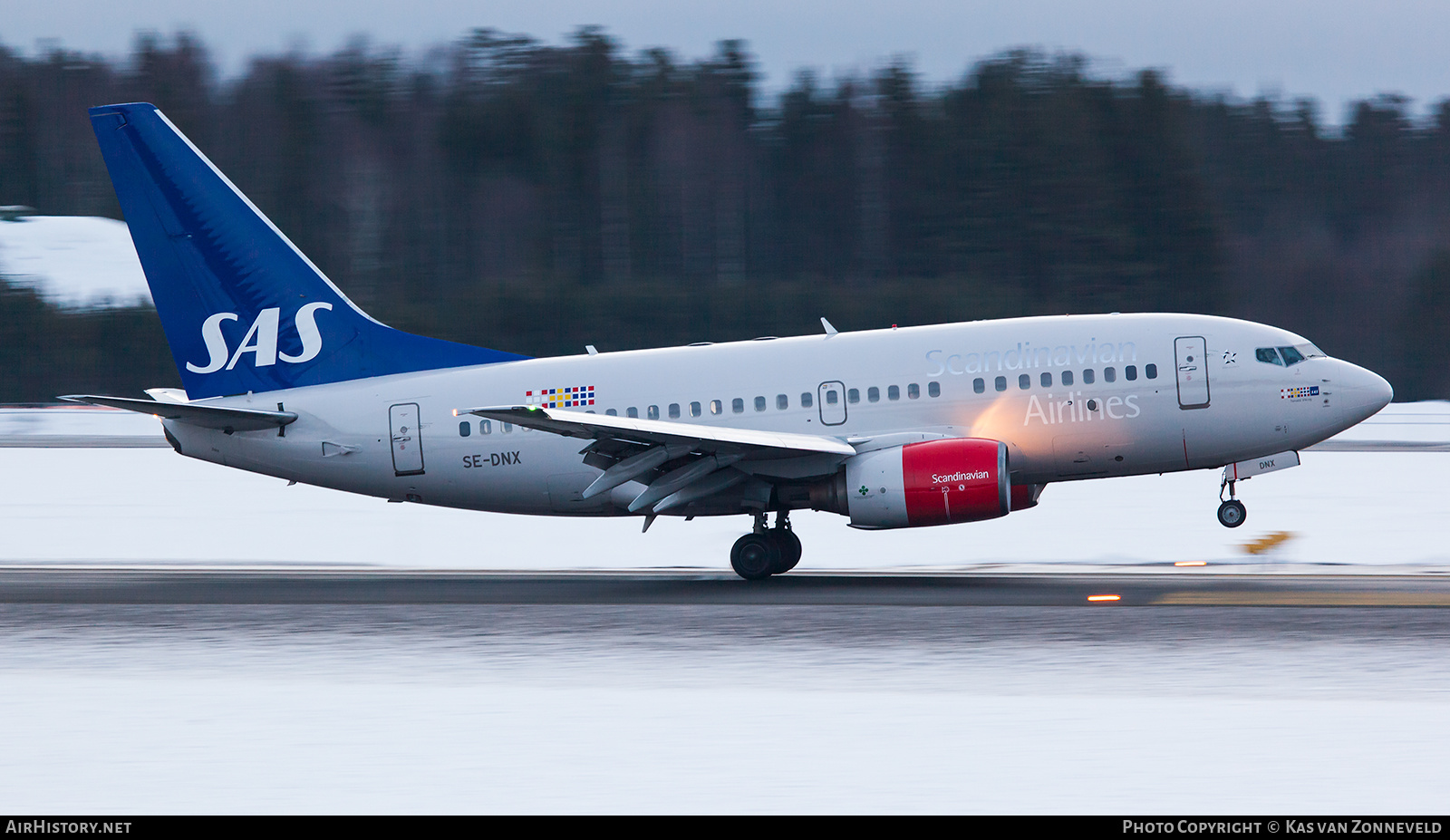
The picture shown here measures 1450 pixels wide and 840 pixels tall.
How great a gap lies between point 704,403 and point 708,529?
7198mm

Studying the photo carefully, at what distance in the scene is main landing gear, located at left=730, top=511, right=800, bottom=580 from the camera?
22.6 meters

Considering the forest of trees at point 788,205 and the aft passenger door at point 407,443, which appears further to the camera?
the forest of trees at point 788,205

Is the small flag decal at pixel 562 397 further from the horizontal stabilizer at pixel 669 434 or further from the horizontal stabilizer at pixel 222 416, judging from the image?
the horizontal stabilizer at pixel 222 416

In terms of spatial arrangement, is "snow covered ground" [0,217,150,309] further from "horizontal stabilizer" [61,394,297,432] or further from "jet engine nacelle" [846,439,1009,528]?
"jet engine nacelle" [846,439,1009,528]

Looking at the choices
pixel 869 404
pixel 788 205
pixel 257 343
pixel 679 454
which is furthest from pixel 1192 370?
pixel 788 205

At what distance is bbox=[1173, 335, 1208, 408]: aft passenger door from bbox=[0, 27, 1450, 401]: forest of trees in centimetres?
4069

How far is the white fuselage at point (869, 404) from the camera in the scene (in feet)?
72.7

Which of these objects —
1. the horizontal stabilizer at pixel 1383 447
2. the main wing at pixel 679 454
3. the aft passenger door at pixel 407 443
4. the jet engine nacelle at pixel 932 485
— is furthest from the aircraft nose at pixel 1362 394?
the horizontal stabilizer at pixel 1383 447

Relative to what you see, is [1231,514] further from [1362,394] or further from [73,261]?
[73,261]

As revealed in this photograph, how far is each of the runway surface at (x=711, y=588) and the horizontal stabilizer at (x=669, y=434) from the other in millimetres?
2026

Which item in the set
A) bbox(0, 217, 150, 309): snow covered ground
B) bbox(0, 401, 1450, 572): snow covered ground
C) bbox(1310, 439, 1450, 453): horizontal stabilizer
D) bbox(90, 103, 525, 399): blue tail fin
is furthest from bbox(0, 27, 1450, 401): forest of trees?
bbox(90, 103, 525, 399): blue tail fin

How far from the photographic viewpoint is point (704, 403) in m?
23.2

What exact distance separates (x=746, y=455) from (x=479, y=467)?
4537mm

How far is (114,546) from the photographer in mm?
26453
